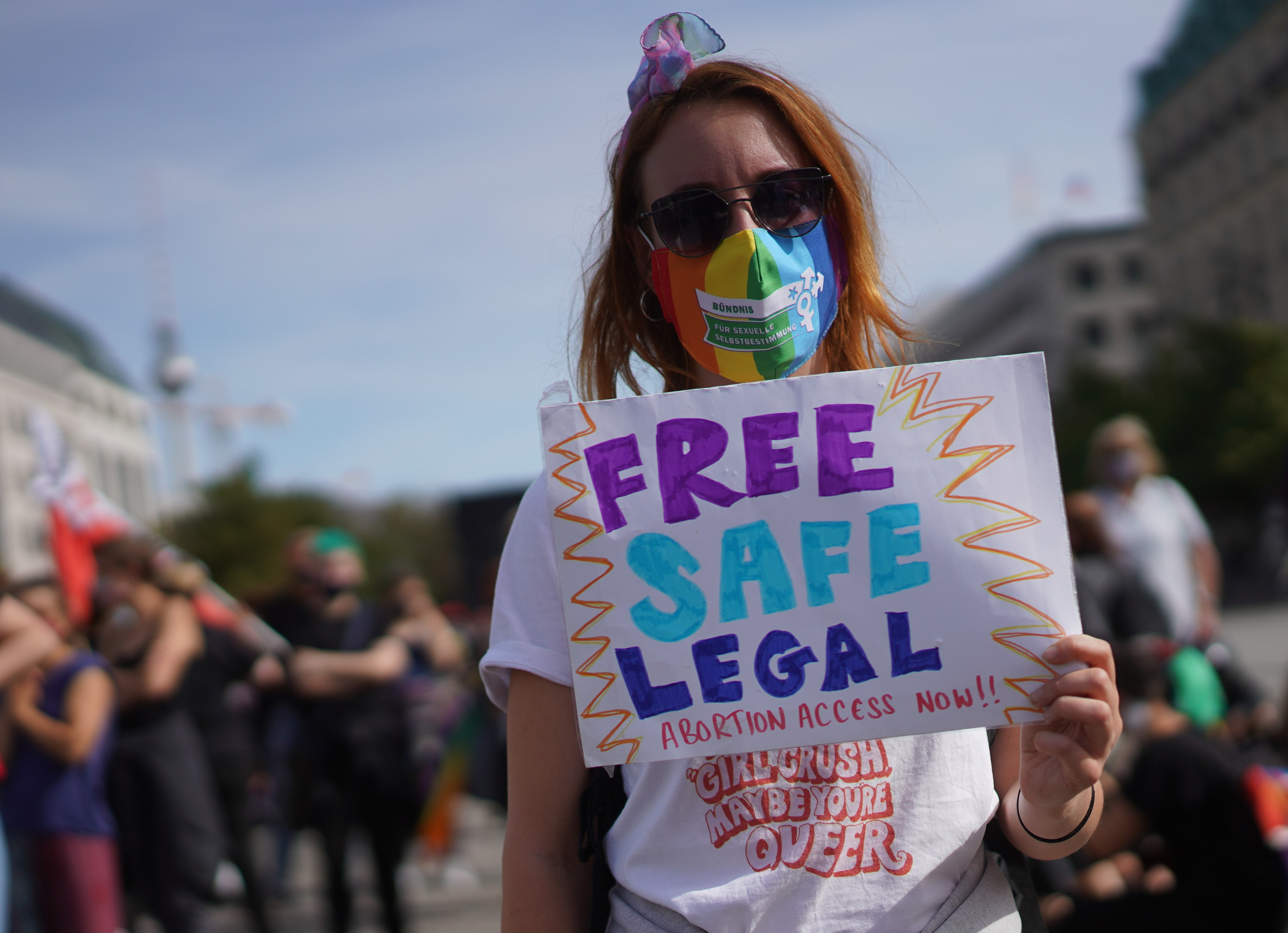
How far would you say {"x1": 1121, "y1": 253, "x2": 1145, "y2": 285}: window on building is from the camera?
68875mm

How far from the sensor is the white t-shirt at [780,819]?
1.35 m

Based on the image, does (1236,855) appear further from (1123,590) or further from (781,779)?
(781,779)

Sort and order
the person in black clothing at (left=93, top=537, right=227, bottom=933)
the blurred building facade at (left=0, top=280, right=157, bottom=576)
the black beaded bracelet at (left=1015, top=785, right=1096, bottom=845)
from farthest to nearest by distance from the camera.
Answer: the blurred building facade at (left=0, top=280, right=157, bottom=576) < the person in black clothing at (left=93, top=537, right=227, bottom=933) < the black beaded bracelet at (left=1015, top=785, right=1096, bottom=845)

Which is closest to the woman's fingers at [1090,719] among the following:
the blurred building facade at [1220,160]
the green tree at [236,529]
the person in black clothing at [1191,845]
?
the person in black clothing at [1191,845]

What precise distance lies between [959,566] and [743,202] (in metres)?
0.52

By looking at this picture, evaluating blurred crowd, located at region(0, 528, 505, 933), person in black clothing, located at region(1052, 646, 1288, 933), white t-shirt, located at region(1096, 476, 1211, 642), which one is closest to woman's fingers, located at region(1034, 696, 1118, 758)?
person in black clothing, located at region(1052, 646, 1288, 933)

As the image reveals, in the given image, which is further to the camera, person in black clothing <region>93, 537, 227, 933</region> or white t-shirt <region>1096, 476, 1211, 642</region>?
white t-shirt <region>1096, 476, 1211, 642</region>

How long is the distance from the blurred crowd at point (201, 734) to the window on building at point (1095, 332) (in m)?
67.7

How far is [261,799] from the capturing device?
9.69 metres

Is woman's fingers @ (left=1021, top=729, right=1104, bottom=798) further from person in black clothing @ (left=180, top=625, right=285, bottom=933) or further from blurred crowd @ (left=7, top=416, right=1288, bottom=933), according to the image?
person in black clothing @ (left=180, top=625, right=285, bottom=933)

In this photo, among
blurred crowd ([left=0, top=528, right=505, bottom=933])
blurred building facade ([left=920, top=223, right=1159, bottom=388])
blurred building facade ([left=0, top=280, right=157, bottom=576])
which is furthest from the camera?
blurred building facade ([left=920, top=223, right=1159, bottom=388])

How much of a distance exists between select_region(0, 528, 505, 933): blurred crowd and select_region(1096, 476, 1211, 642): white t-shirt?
Result: 332 centimetres

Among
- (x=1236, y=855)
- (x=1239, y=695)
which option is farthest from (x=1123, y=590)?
(x=1236, y=855)

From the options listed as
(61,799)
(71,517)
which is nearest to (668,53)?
(61,799)
